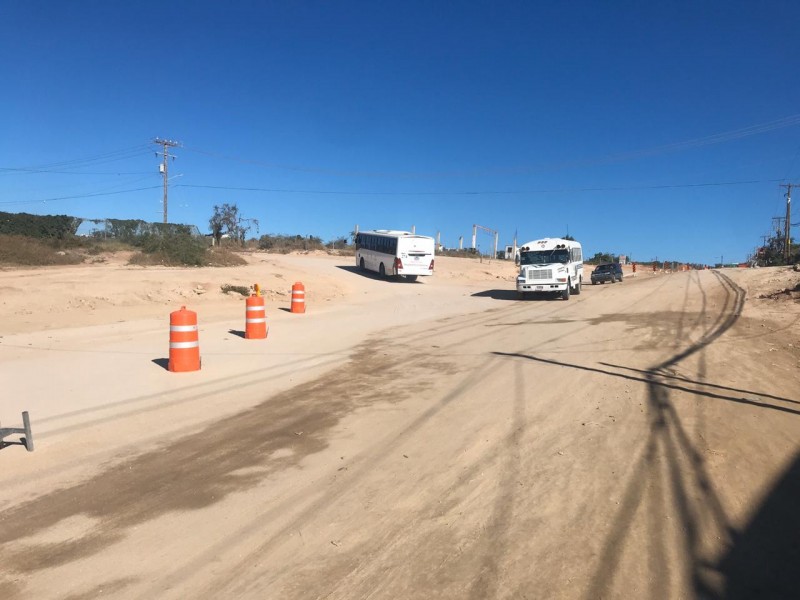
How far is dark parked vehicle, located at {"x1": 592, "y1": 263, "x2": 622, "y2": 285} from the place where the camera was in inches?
1726

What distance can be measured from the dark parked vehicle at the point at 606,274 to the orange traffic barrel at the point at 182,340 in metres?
39.4

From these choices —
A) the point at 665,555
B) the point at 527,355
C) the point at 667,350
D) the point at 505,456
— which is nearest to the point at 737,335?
the point at 667,350

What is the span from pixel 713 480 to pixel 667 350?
6.91 m

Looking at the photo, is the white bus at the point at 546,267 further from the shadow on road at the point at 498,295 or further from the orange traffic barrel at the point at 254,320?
the orange traffic barrel at the point at 254,320

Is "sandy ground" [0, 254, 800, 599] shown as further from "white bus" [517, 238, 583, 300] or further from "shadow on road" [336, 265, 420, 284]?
"shadow on road" [336, 265, 420, 284]

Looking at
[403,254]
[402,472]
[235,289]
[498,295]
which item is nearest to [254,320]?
[402,472]

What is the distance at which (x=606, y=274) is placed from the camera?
44031 millimetres

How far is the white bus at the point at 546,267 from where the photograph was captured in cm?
2461

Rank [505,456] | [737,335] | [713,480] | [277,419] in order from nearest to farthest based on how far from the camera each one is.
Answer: [713,480] < [505,456] < [277,419] < [737,335]

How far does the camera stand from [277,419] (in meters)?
6.58

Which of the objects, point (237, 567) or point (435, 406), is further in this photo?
point (435, 406)

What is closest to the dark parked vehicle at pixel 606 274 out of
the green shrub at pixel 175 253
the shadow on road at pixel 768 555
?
the green shrub at pixel 175 253

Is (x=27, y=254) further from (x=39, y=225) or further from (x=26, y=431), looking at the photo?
(x=26, y=431)

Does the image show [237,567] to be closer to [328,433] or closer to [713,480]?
[328,433]
